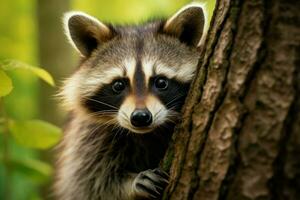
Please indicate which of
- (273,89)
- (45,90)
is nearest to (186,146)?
(273,89)

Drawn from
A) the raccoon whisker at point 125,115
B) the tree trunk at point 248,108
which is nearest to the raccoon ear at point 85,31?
the raccoon whisker at point 125,115

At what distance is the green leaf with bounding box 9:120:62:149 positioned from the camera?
168 inches

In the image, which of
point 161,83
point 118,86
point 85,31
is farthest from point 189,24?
point 85,31

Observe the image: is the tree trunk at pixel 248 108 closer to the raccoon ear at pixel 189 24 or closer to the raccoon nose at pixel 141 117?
the raccoon nose at pixel 141 117

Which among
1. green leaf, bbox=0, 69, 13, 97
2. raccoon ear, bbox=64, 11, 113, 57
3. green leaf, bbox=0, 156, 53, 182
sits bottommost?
green leaf, bbox=0, 156, 53, 182

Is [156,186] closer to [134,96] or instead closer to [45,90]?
[134,96]

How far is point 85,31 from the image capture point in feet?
16.0

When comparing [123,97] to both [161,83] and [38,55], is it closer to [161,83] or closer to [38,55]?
[161,83]

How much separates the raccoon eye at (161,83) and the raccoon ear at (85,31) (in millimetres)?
698

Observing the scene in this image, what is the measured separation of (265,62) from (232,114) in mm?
305

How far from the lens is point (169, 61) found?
460cm

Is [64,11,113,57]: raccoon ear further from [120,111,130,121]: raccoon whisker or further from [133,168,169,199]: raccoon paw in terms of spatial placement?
[133,168,169,199]: raccoon paw

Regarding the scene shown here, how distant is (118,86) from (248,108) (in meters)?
1.85

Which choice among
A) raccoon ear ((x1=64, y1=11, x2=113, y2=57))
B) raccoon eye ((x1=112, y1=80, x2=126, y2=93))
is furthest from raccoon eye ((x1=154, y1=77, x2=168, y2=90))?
raccoon ear ((x1=64, y1=11, x2=113, y2=57))
